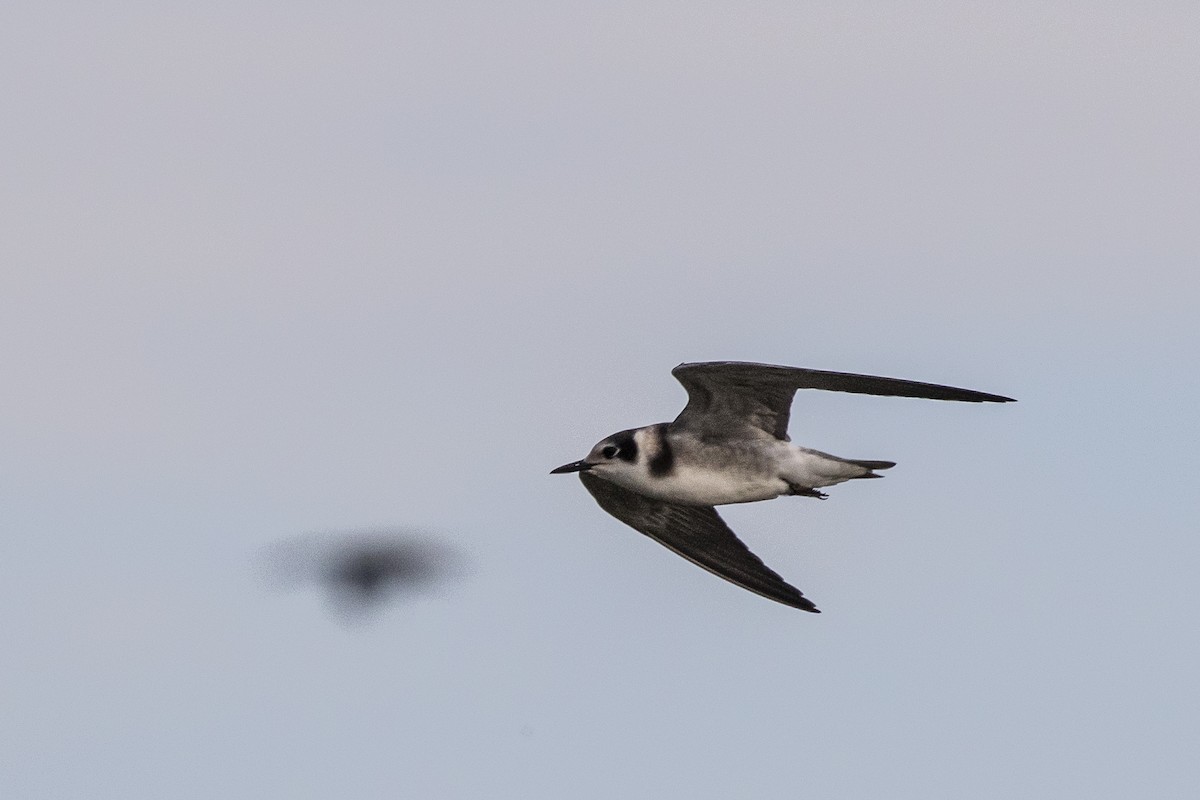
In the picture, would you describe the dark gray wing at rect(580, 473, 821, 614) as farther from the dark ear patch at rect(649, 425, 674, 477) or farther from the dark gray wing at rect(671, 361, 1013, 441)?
the dark gray wing at rect(671, 361, 1013, 441)

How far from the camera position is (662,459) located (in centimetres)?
2139

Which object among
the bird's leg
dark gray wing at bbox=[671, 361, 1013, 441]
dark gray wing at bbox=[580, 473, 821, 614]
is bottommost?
dark gray wing at bbox=[580, 473, 821, 614]

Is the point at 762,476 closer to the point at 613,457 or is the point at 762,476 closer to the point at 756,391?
the point at 756,391

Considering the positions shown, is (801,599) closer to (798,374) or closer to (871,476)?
(871,476)

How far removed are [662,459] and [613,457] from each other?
0.75 metres

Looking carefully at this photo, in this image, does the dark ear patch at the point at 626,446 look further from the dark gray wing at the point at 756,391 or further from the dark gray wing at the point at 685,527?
the dark gray wing at the point at 685,527

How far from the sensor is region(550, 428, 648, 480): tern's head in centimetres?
2173

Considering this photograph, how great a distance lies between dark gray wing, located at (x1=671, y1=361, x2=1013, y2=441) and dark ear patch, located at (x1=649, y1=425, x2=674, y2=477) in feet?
0.69

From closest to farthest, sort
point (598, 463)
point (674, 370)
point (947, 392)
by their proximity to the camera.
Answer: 1. point (947, 392)
2. point (674, 370)
3. point (598, 463)

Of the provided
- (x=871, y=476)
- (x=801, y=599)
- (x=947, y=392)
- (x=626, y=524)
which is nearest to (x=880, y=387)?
(x=947, y=392)

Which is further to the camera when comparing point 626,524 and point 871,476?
point 626,524

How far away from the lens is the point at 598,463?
2211 centimetres

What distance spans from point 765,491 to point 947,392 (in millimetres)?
2938

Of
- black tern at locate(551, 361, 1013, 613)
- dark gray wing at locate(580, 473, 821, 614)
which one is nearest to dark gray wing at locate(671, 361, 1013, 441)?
black tern at locate(551, 361, 1013, 613)
